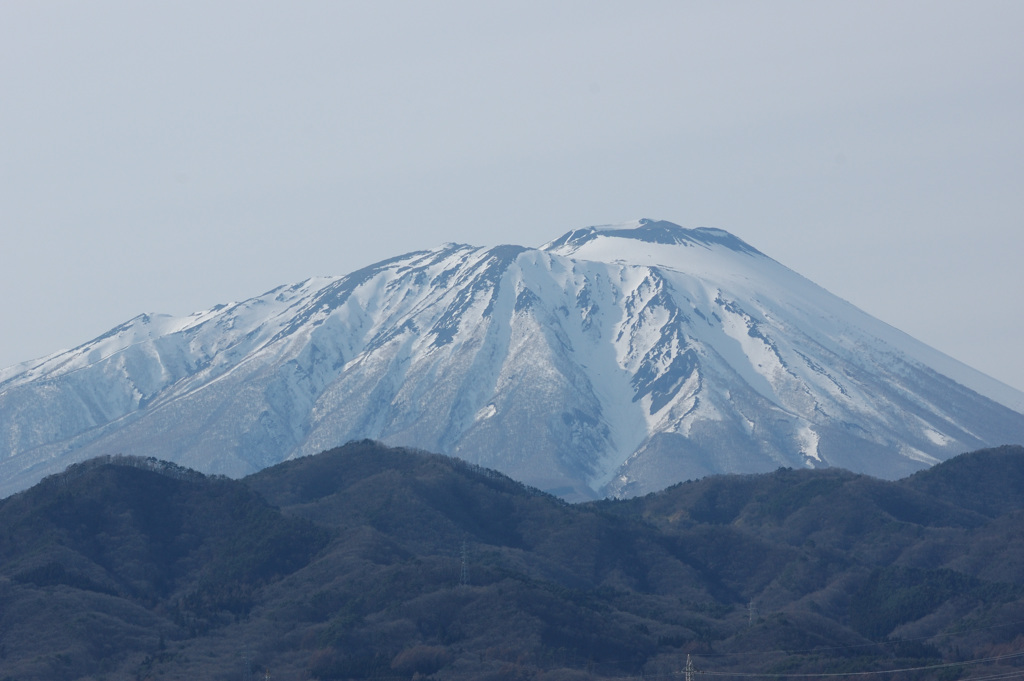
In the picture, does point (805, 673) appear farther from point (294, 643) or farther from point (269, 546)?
point (269, 546)

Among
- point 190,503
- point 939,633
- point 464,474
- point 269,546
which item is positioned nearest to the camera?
point 939,633

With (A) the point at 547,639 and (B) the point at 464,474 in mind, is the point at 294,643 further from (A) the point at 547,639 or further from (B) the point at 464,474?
(B) the point at 464,474

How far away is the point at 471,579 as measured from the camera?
398ft

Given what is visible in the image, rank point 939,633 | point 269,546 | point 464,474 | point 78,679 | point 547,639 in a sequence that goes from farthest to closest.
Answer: point 464,474 → point 269,546 → point 939,633 → point 547,639 → point 78,679

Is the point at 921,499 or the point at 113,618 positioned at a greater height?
the point at 921,499

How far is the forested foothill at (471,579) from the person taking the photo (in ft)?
355

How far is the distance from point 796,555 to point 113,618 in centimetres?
6462

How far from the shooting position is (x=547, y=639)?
111 m

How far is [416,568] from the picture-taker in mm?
122875

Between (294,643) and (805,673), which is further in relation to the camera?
(294,643)

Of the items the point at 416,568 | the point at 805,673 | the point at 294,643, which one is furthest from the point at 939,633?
the point at 294,643

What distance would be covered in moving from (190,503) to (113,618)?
29.1 m

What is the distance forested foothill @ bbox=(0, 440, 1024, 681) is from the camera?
108312 mm

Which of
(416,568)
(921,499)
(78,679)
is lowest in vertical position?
(78,679)
